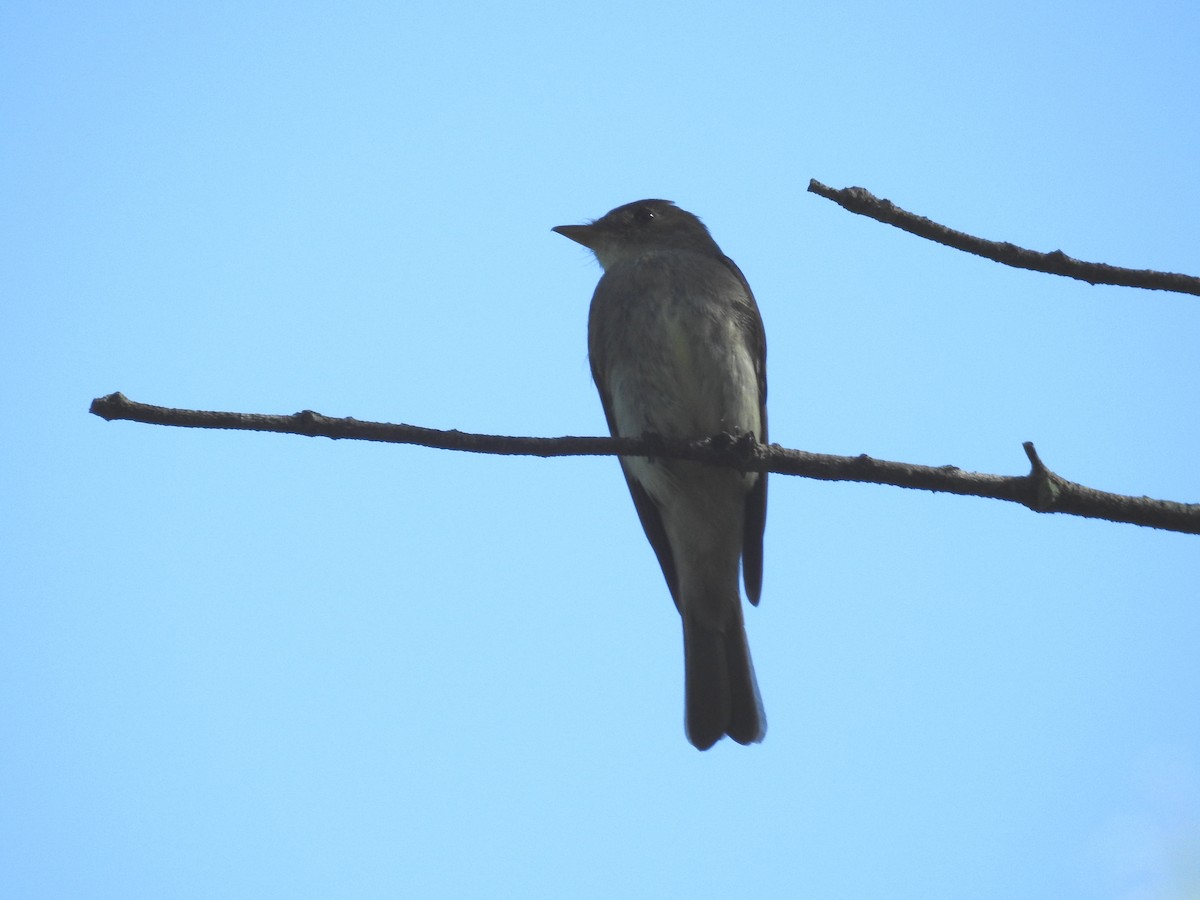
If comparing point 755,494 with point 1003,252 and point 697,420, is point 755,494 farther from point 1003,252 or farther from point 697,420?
point 1003,252

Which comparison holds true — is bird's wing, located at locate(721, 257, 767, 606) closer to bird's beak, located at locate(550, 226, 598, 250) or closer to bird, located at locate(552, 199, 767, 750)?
bird, located at locate(552, 199, 767, 750)

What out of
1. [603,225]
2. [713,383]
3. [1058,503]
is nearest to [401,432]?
[1058,503]

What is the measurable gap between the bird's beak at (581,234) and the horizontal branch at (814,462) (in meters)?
4.06

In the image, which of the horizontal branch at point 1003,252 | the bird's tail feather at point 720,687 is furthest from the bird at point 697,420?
the horizontal branch at point 1003,252

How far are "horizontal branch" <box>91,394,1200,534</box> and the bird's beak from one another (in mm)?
4055

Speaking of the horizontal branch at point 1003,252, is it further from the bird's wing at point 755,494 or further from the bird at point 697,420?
the bird's wing at point 755,494

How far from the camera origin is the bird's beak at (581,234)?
758 cm

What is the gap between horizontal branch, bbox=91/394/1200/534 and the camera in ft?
10.2

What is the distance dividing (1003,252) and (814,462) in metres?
0.79

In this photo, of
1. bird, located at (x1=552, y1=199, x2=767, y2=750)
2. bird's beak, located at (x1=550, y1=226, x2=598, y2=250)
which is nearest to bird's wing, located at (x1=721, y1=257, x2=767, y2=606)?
bird, located at (x1=552, y1=199, x2=767, y2=750)

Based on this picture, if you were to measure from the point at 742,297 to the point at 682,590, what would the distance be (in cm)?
164

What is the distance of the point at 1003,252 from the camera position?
11.4ft

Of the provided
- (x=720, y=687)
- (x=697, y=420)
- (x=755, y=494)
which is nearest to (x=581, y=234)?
(x=697, y=420)

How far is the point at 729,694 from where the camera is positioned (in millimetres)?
6312
